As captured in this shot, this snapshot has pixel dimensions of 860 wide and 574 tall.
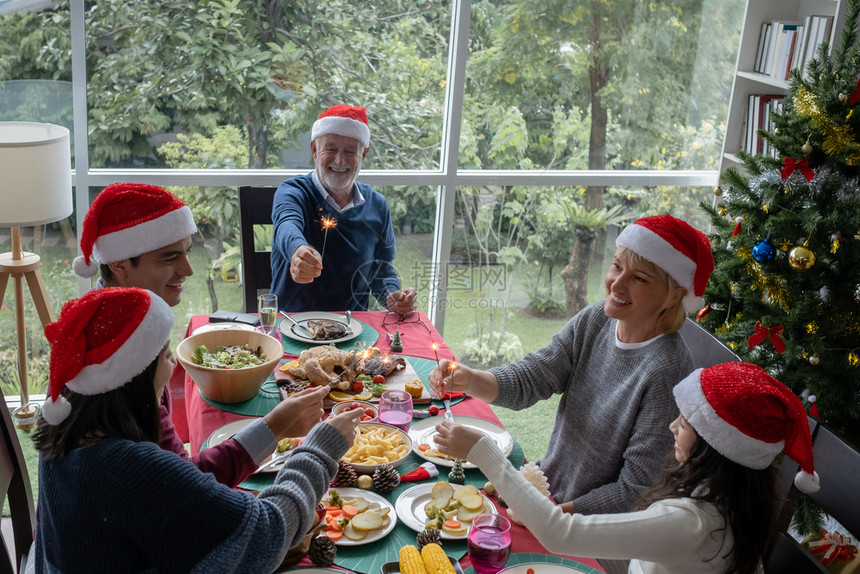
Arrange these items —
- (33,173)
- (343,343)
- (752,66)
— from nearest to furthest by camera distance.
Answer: (343,343) < (33,173) < (752,66)

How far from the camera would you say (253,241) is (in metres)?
3.26

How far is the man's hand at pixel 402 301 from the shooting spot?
9.27 ft

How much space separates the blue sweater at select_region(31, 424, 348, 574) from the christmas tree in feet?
7.01

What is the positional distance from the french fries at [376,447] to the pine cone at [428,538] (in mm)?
296

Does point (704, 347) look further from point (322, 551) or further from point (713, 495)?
point (322, 551)

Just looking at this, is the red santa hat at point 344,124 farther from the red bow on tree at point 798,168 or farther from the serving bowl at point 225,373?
the red bow on tree at point 798,168

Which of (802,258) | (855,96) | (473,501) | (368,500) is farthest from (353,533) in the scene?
(855,96)

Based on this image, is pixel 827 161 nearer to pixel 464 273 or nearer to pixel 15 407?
pixel 464 273

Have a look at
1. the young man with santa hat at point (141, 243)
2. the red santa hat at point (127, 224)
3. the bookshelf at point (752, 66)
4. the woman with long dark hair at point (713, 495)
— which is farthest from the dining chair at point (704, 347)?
the bookshelf at point (752, 66)

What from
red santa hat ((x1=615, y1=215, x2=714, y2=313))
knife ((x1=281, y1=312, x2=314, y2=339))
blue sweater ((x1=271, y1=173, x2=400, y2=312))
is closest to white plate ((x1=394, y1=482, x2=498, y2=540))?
red santa hat ((x1=615, y1=215, x2=714, y2=313))

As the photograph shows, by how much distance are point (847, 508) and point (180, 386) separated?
2.44 meters

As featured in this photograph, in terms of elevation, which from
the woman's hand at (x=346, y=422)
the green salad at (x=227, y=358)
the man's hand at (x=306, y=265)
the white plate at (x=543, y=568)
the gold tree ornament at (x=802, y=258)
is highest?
the gold tree ornament at (x=802, y=258)

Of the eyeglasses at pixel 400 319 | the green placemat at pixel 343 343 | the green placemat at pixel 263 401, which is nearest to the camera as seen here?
the green placemat at pixel 263 401

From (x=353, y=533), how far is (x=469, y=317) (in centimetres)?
292
